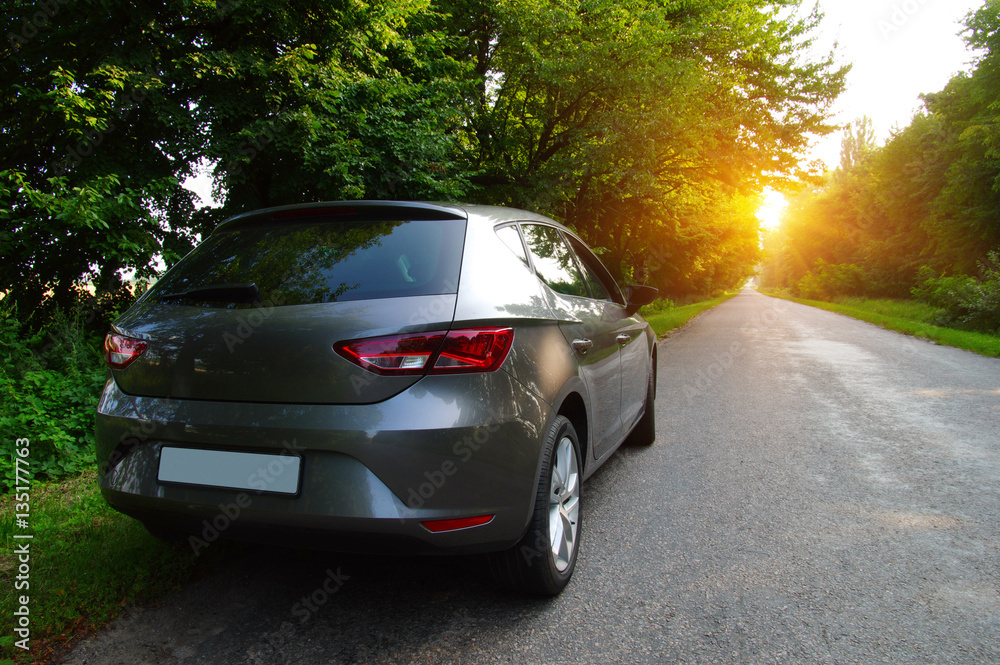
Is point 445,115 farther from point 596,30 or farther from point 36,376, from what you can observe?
point 36,376

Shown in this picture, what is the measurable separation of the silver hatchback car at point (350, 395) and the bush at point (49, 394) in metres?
2.35

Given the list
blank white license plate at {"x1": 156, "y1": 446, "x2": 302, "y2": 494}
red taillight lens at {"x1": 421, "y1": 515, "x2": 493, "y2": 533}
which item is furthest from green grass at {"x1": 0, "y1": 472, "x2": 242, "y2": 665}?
red taillight lens at {"x1": 421, "y1": 515, "x2": 493, "y2": 533}

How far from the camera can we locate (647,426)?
4961mm

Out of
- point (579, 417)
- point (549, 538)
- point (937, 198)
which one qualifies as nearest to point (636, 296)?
point (579, 417)

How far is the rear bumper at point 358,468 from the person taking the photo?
1992 mm

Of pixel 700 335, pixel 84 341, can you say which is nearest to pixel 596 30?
pixel 700 335

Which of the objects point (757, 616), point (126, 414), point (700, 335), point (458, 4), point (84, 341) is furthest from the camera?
point (700, 335)

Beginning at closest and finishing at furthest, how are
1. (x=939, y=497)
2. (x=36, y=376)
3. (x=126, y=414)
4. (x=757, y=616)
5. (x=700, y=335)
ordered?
(x=126, y=414) < (x=757, y=616) < (x=939, y=497) < (x=36, y=376) < (x=700, y=335)

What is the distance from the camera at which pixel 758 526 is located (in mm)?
3363

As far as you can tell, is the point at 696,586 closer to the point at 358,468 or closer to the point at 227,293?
the point at 358,468

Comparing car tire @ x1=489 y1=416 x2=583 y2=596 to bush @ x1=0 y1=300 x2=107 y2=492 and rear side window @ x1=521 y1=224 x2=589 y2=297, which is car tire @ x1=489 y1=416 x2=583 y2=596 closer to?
rear side window @ x1=521 y1=224 x2=589 y2=297

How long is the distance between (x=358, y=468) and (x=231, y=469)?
0.47 m

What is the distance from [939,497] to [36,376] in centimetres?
647

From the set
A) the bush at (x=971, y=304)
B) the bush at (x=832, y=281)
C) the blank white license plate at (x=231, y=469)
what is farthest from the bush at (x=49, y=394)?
the bush at (x=832, y=281)
